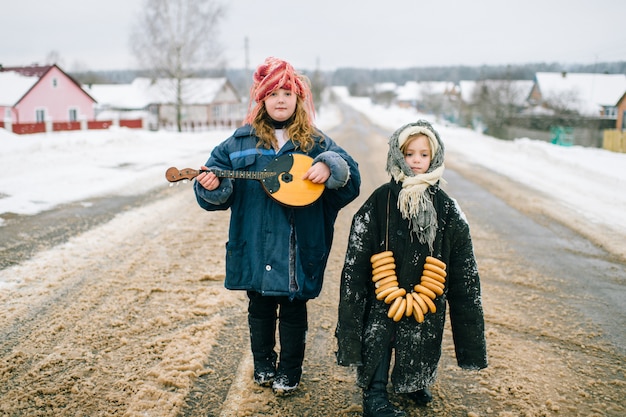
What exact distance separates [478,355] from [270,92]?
1827 millimetres

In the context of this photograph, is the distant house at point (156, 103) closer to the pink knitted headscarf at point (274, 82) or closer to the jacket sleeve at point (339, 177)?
the pink knitted headscarf at point (274, 82)

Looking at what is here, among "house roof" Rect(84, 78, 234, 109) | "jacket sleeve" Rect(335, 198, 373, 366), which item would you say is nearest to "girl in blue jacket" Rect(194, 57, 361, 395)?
"jacket sleeve" Rect(335, 198, 373, 366)

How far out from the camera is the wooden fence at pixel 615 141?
19.4 m

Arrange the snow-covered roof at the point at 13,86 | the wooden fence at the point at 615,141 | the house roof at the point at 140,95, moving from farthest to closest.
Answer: the house roof at the point at 140,95 → the snow-covered roof at the point at 13,86 → the wooden fence at the point at 615,141

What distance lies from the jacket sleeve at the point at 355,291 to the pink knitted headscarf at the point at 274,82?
2.40 feet

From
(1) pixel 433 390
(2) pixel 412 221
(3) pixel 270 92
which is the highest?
(3) pixel 270 92

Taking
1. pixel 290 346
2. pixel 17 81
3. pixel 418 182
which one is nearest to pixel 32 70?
pixel 17 81

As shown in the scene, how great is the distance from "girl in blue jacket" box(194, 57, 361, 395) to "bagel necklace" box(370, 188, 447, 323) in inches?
15.5

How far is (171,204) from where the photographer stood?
8.23 metres

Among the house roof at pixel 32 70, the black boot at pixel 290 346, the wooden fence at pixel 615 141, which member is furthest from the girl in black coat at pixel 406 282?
the house roof at pixel 32 70

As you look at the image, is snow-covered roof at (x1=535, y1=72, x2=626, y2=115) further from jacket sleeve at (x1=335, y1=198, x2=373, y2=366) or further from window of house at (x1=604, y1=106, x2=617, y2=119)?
jacket sleeve at (x1=335, y1=198, x2=373, y2=366)

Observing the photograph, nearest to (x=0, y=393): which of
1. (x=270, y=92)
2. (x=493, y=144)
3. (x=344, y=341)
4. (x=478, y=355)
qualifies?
(x=344, y=341)

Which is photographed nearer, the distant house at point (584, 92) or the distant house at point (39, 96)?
the distant house at point (39, 96)

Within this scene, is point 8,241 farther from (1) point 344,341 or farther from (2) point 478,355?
(2) point 478,355
